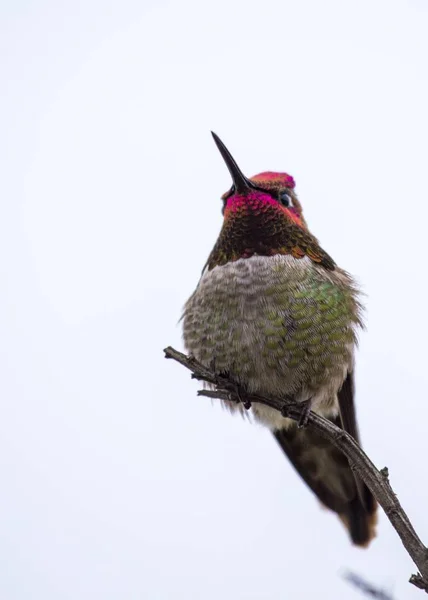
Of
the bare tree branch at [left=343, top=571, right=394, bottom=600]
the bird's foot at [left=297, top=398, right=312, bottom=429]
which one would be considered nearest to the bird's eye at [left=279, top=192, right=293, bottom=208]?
the bird's foot at [left=297, top=398, right=312, bottom=429]

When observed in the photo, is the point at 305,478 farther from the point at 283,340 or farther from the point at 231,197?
the point at 231,197

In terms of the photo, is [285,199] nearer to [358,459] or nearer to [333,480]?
[333,480]

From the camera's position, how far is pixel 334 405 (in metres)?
5.31

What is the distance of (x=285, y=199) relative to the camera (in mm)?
5742

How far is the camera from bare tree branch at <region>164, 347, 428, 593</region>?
259cm

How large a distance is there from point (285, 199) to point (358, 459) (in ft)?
9.15

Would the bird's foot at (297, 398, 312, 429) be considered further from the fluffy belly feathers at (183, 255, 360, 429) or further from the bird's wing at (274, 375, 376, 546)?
the bird's wing at (274, 375, 376, 546)

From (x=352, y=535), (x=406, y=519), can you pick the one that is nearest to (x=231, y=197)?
(x=352, y=535)

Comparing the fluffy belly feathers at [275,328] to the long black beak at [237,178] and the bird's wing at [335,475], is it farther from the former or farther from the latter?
the long black beak at [237,178]

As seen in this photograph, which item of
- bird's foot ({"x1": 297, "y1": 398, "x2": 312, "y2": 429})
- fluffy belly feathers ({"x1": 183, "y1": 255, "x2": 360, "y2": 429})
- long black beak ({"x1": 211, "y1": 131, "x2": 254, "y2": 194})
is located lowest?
bird's foot ({"x1": 297, "y1": 398, "x2": 312, "y2": 429})

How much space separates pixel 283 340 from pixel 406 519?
6.40 feet

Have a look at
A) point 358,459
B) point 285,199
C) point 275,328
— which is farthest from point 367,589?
point 285,199

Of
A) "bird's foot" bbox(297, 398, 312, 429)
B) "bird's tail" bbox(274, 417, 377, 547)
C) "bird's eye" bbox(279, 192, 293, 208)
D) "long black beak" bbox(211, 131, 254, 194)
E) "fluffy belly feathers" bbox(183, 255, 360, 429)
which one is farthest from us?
"bird's eye" bbox(279, 192, 293, 208)

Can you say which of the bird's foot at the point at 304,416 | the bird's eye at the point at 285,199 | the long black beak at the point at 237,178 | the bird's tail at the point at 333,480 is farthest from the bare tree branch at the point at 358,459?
the bird's eye at the point at 285,199
